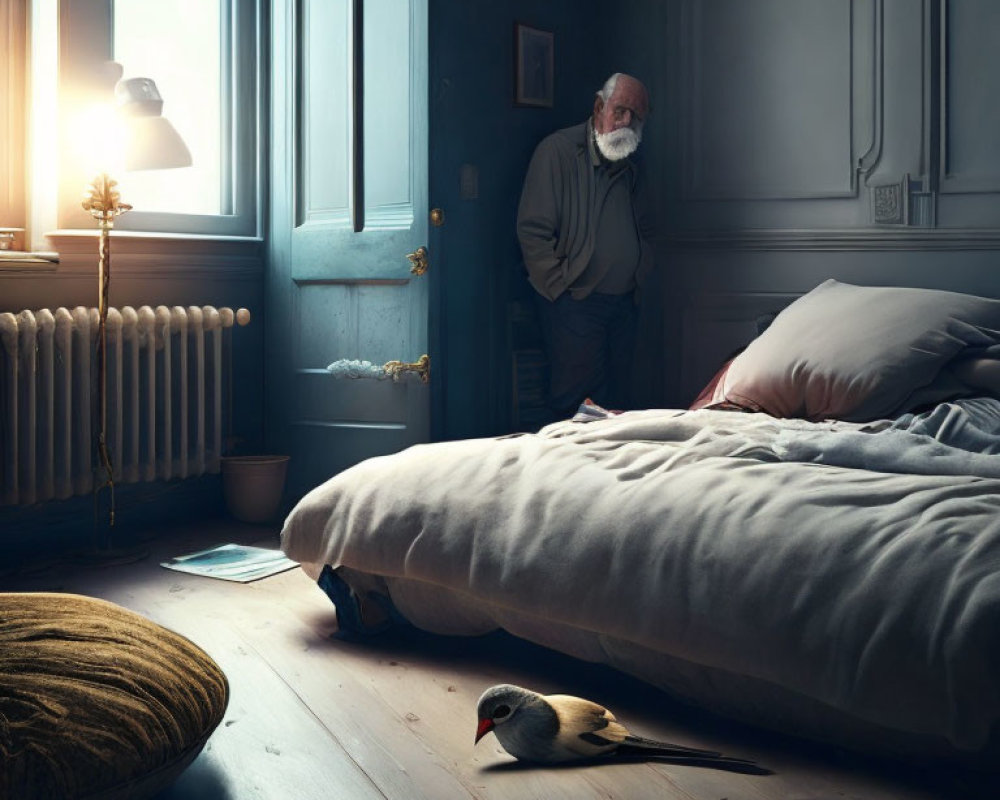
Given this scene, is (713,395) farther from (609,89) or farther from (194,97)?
(194,97)

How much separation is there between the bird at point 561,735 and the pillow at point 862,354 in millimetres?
1299

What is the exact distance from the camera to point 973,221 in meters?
3.79

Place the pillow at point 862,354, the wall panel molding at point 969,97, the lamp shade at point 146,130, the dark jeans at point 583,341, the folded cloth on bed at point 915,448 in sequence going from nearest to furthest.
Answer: the folded cloth on bed at point 915,448, the pillow at point 862,354, the lamp shade at point 146,130, the wall panel molding at point 969,97, the dark jeans at point 583,341

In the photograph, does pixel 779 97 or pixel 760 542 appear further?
pixel 779 97

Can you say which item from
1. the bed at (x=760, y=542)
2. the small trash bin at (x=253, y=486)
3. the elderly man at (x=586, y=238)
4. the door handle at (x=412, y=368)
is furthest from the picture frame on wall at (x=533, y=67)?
the bed at (x=760, y=542)

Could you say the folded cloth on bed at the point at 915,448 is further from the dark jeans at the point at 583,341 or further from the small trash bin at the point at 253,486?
the small trash bin at the point at 253,486

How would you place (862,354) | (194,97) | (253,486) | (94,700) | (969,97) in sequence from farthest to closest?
(194,97) < (253,486) < (969,97) < (862,354) < (94,700)

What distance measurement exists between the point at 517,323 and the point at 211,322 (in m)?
1.14

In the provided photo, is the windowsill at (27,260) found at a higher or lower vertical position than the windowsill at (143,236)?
lower

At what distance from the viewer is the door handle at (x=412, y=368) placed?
382 centimetres

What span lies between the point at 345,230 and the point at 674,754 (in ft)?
8.31

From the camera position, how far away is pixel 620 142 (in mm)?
4121

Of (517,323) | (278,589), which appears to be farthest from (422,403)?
(278,589)

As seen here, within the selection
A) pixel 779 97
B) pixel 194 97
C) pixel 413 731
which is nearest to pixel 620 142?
pixel 779 97
